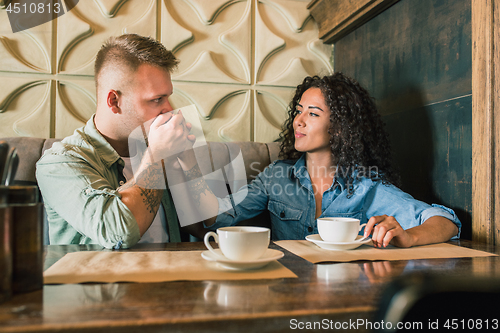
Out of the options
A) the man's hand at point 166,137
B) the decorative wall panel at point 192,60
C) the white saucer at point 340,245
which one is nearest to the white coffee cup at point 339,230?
the white saucer at point 340,245

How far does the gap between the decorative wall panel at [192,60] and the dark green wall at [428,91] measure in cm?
55

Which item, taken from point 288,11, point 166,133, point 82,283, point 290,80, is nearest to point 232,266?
point 82,283

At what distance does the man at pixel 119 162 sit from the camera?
3.26 feet

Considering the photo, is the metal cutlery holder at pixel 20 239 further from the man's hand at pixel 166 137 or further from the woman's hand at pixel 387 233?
the woman's hand at pixel 387 233

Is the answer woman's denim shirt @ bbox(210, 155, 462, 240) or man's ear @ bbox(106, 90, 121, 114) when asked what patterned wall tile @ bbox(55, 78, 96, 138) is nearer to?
man's ear @ bbox(106, 90, 121, 114)

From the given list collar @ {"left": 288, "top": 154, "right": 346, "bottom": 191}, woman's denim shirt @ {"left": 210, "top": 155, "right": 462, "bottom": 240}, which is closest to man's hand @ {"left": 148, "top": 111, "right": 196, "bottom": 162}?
woman's denim shirt @ {"left": 210, "top": 155, "right": 462, "bottom": 240}

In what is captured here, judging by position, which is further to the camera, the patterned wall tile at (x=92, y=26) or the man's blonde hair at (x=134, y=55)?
the patterned wall tile at (x=92, y=26)

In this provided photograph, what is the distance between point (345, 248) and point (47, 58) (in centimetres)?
190

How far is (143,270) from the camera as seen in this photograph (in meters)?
0.69

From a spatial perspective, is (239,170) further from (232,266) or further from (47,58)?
(47,58)

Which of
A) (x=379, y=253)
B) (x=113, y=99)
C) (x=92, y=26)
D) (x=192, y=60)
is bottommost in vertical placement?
(x=379, y=253)

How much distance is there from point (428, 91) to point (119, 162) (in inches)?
55.8

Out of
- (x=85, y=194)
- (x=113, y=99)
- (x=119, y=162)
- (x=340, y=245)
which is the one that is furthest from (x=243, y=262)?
(x=113, y=99)

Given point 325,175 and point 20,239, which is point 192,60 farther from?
point 20,239
